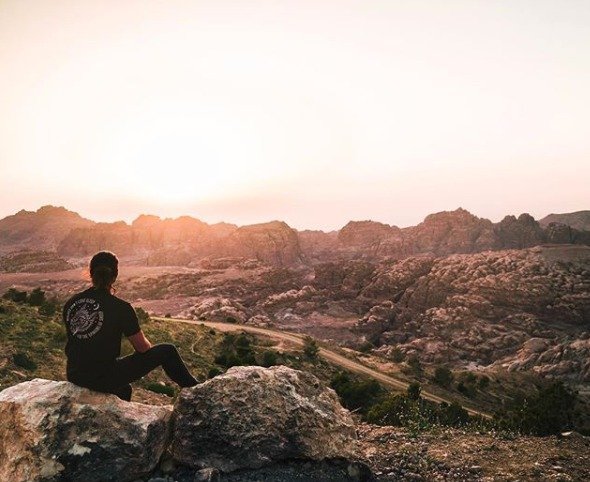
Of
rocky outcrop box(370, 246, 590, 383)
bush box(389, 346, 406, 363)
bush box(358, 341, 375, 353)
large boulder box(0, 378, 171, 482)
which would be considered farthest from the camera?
bush box(358, 341, 375, 353)

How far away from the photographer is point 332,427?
10492 millimetres

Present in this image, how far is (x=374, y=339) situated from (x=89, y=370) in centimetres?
12302

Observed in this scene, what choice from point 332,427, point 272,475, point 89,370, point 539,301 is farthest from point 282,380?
point 539,301

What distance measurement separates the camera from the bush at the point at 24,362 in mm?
23016

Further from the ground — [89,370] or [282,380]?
[89,370]

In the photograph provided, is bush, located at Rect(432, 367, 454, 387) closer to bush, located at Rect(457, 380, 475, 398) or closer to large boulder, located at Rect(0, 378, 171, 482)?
bush, located at Rect(457, 380, 475, 398)

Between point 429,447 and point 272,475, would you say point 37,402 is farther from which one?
point 429,447

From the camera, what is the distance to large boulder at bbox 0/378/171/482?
8336 mm

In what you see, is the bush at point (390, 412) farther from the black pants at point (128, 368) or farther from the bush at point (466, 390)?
the bush at point (466, 390)

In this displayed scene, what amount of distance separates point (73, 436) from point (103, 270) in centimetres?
327

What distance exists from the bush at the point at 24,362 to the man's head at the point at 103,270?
57.2 ft

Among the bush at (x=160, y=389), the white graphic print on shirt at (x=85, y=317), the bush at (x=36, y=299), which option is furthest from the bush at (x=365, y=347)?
the white graphic print on shirt at (x=85, y=317)

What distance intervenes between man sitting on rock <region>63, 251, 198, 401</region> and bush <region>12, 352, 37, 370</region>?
16636 mm

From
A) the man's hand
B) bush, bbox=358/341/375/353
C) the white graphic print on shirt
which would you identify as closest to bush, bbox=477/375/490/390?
bush, bbox=358/341/375/353
